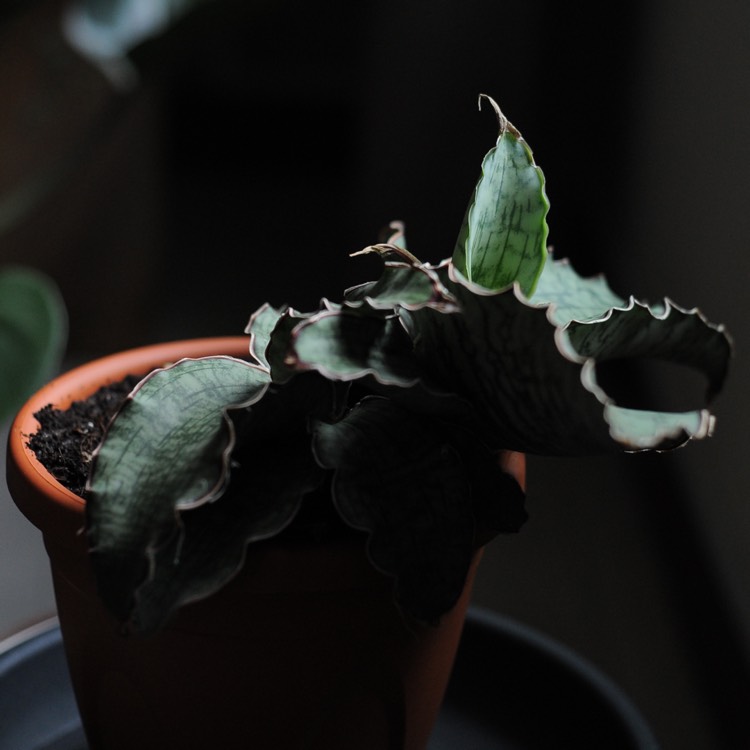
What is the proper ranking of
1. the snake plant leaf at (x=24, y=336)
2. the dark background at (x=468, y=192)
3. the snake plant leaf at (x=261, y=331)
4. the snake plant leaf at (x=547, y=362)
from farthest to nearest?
the dark background at (x=468, y=192), the snake plant leaf at (x=24, y=336), the snake plant leaf at (x=261, y=331), the snake plant leaf at (x=547, y=362)

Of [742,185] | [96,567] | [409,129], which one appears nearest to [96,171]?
[409,129]

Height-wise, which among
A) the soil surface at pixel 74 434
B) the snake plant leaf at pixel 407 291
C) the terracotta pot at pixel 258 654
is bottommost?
the terracotta pot at pixel 258 654

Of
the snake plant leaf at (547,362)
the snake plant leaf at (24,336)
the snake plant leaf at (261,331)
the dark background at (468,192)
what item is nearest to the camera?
the snake plant leaf at (547,362)

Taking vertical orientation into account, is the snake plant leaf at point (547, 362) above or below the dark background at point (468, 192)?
above

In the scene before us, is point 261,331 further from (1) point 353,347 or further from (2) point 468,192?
(2) point 468,192

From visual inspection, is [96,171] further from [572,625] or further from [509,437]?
[509,437]

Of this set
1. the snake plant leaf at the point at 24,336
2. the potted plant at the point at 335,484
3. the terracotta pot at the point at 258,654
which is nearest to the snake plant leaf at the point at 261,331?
the potted plant at the point at 335,484

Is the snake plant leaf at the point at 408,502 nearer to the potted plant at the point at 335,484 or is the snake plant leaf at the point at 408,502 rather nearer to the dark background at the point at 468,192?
the potted plant at the point at 335,484
